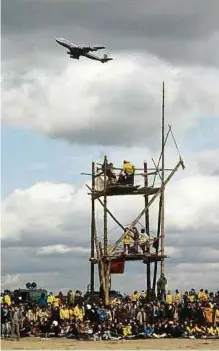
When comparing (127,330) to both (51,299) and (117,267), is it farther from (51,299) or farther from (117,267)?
(117,267)

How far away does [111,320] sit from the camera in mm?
36156

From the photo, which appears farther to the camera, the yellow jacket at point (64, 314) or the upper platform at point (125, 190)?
the upper platform at point (125, 190)

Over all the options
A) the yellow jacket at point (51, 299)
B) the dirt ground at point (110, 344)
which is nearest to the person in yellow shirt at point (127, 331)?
the dirt ground at point (110, 344)

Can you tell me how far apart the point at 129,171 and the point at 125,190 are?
2.89 ft

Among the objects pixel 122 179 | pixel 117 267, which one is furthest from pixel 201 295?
pixel 122 179

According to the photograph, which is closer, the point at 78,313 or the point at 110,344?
the point at 110,344

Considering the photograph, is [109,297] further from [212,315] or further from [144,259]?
[212,315]

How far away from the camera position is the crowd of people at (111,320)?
3538 centimetres

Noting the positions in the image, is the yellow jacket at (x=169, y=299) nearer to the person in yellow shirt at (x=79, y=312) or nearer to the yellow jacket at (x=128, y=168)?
the person in yellow shirt at (x=79, y=312)

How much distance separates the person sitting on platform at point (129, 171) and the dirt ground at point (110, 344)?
26.7ft

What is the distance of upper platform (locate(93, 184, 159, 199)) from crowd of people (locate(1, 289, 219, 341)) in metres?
5.16

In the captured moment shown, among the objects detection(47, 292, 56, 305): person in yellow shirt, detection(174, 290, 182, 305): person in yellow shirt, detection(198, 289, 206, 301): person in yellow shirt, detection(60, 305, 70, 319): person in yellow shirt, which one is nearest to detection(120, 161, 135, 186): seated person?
detection(174, 290, 182, 305): person in yellow shirt

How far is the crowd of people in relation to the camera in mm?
35375

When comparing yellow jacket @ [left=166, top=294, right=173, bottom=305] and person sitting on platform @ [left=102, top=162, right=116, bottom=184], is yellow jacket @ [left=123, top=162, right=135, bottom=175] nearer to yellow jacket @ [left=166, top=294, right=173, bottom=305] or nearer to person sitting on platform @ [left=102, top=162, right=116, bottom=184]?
person sitting on platform @ [left=102, top=162, right=116, bottom=184]
